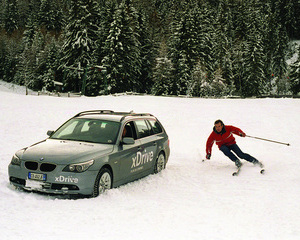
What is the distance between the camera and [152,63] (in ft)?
221

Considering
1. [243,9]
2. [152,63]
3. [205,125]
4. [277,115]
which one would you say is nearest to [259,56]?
[152,63]

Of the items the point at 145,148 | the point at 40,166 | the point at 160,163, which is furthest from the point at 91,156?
the point at 160,163

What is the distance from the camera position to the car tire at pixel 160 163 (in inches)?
390

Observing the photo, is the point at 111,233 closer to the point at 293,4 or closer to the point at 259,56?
the point at 259,56

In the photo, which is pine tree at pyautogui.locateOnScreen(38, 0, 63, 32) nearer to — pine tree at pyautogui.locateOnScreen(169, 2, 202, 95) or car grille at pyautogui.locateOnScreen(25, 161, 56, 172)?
pine tree at pyautogui.locateOnScreen(169, 2, 202, 95)

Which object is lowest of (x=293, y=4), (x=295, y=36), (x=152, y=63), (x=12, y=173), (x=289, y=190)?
(x=289, y=190)

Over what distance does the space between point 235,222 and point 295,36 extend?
141091mm

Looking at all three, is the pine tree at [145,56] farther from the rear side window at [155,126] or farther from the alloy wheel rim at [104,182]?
the alloy wheel rim at [104,182]

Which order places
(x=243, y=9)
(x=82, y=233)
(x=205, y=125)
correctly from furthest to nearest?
(x=243, y=9)
(x=205, y=125)
(x=82, y=233)

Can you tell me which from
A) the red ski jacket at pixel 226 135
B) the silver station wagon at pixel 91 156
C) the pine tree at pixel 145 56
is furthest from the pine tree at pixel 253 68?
the silver station wagon at pixel 91 156

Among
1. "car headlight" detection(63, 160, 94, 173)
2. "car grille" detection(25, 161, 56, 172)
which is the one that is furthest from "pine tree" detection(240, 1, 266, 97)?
"car grille" detection(25, 161, 56, 172)

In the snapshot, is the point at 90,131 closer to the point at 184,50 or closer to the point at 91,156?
the point at 91,156

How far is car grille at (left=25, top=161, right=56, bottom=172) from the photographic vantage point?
22.0 ft

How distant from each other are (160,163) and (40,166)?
418cm
